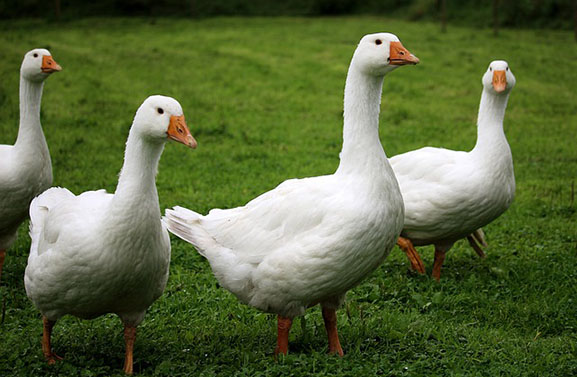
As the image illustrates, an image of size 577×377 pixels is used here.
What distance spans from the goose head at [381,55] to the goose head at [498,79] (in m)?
2.44

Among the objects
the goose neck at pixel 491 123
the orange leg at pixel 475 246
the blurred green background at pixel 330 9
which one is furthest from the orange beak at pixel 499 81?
the blurred green background at pixel 330 9

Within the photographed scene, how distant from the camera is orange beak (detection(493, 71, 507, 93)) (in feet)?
22.0

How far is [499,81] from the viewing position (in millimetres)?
6758

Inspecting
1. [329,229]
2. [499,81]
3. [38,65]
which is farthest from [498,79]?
[38,65]

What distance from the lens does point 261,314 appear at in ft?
19.0

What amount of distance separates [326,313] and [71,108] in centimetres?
1040

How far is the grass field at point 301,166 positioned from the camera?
486 cm

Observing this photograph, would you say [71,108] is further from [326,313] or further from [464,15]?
[464,15]

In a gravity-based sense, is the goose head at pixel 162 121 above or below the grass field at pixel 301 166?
above

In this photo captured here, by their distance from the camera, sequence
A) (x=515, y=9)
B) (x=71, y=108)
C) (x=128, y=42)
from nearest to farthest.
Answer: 1. (x=71, y=108)
2. (x=128, y=42)
3. (x=515, y=9)

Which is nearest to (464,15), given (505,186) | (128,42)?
(128,42)

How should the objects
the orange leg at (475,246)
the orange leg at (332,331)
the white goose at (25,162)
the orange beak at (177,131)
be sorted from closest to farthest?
the orange beak at (177,131)
the orange leg at (332,331)
the white goose at (25,162)
the orange leg at (475,246)

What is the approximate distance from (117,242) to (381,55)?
2169 millimetres

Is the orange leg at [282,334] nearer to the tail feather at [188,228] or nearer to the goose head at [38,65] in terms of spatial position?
the tail feather at [188,228]
